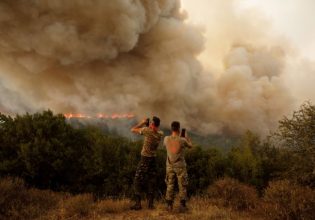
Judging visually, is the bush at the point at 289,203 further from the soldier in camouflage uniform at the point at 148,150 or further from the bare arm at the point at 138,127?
the bare arm at the point at 138,127

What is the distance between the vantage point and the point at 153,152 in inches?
419

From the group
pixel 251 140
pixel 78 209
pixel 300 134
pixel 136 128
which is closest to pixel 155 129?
pixel 136 128

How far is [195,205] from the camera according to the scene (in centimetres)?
1161

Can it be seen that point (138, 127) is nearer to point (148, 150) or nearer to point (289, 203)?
point (148, 150)

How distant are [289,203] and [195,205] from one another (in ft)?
Answer: 9.07

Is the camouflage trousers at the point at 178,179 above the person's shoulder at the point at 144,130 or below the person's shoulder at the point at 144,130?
below

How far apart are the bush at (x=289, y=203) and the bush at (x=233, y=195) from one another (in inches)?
40.7

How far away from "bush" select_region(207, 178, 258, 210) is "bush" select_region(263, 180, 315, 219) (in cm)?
103

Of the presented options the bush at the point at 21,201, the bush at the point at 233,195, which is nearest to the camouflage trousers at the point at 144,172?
the bush at the point at 233,195

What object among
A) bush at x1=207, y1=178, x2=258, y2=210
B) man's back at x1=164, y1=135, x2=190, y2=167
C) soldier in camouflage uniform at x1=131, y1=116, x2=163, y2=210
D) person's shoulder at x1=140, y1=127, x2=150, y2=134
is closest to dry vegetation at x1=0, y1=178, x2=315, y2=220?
bush at x1=207, y1=178, x2=258, y2=210

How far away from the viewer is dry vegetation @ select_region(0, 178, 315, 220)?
33.2 feet

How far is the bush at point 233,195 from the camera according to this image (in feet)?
40.1

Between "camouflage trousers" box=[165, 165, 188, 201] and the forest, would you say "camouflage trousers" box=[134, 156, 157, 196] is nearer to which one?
"camouflage trousers" box=[165, 165, 188, 201]

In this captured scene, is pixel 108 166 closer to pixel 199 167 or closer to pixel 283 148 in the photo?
pixel 199 167
